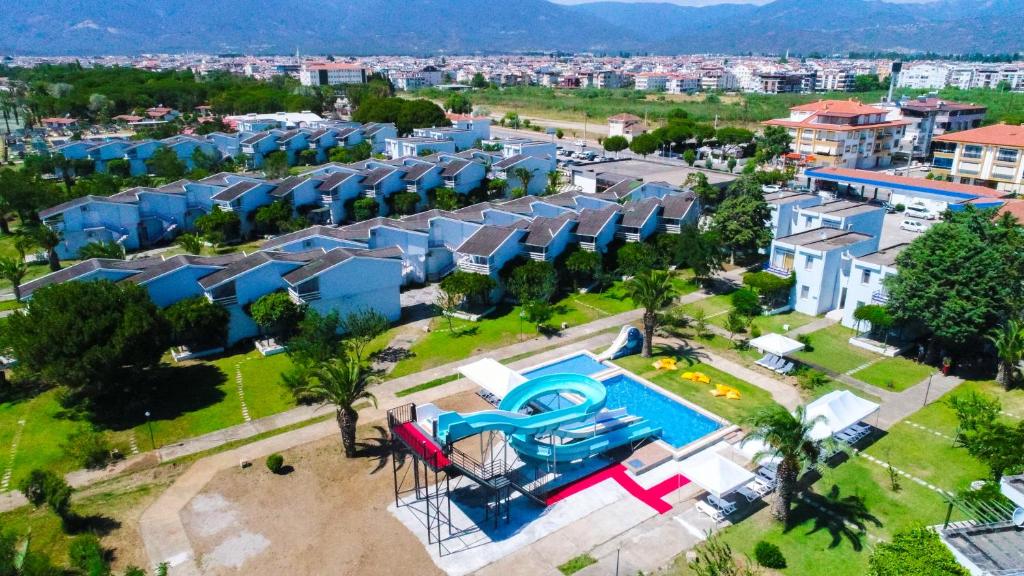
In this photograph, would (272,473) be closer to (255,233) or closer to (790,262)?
(790,262)

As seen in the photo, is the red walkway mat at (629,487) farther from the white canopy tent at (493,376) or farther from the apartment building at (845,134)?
the apartment building at (845,134)

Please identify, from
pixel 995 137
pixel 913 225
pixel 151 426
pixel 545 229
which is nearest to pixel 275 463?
pixel 151 426

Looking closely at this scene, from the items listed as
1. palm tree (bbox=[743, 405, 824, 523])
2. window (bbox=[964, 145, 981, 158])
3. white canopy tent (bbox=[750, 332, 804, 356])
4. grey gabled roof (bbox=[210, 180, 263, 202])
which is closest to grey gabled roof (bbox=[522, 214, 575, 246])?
white canopy tent (bbox=[750, 332, 804, 356])

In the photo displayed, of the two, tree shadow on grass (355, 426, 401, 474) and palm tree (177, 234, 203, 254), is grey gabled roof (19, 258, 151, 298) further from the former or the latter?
tree shadow on grass (355, 426, 401, 474)

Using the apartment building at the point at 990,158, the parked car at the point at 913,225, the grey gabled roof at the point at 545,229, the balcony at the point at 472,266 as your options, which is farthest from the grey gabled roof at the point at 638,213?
the apartment building at the point at 990,158

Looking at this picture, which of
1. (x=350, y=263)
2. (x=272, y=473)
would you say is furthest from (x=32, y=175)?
(x=272, y=473)
